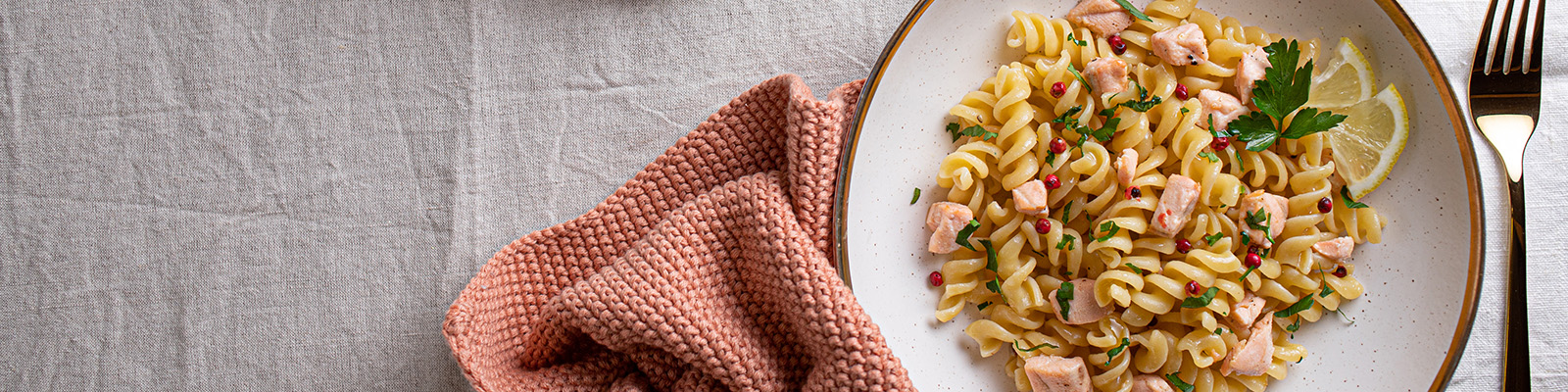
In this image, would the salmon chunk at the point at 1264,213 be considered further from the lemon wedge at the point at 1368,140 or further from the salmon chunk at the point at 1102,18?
the salmon chunk at the point at 1102,18

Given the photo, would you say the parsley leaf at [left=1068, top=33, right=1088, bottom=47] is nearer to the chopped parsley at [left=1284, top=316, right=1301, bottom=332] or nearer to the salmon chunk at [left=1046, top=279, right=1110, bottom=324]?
the salmon chunk at [left=1046, top=279, right=1110, bottom=324]

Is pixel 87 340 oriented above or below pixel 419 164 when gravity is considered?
below

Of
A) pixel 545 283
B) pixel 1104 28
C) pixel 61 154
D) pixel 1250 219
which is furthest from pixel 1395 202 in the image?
pixel 61 154

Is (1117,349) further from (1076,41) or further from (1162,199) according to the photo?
(1076,41)

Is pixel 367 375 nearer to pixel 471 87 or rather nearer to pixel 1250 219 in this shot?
pixel 471 87

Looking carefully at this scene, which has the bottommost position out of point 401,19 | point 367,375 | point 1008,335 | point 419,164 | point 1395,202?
point 367,375

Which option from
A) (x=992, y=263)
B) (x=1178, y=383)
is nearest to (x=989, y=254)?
(x=992, y=263)

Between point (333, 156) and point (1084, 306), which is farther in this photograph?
point (333, 156)

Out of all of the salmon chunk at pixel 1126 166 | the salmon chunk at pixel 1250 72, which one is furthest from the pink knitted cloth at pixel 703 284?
the salmon chunk at pixel 1250 72
